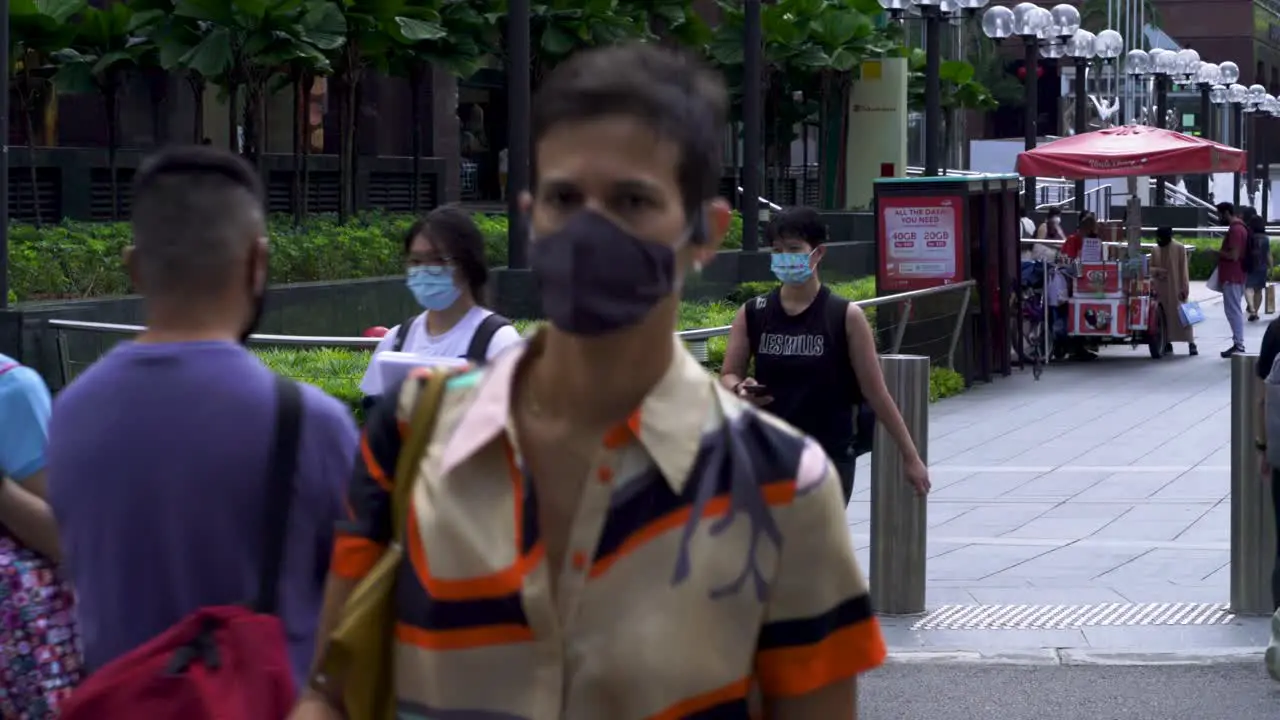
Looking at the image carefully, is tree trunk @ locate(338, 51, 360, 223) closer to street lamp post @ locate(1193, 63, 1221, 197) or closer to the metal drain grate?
the metal drain grate

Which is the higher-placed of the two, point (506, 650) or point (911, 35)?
point (911, 35)

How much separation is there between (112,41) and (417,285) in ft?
53.7

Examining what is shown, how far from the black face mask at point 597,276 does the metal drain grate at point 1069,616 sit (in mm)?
6616

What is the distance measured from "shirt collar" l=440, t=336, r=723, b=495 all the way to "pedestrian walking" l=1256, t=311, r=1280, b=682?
205 inches

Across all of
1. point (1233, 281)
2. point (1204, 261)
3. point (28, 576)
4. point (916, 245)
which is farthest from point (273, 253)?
point (1204, 261)

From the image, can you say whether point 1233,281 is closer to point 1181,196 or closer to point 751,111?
point 751,111

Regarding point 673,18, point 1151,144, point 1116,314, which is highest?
point 673,18

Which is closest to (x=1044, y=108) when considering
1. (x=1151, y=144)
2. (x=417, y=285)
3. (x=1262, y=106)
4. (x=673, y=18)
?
(x=1262, y=106)

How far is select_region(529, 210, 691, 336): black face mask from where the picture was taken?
2.36 meters

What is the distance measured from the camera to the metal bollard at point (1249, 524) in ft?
28.9

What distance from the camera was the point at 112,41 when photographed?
21.4m

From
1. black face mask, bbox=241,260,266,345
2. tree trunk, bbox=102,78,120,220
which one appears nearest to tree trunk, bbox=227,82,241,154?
tree trunk, bbox=102,78,120,220

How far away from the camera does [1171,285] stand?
23531 mm

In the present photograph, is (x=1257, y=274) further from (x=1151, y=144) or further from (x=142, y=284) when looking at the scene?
(x=142, y=284)
